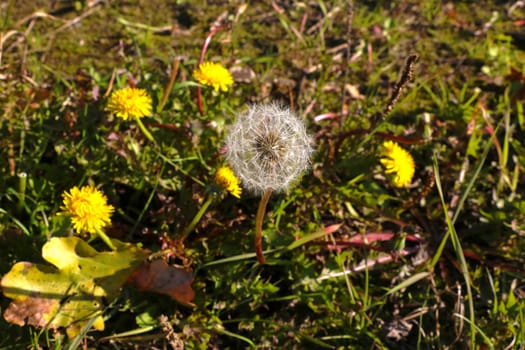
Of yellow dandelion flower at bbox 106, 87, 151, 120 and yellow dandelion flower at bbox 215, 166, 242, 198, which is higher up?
yellow dandelion flower at bbox 106, 87, 151, 120

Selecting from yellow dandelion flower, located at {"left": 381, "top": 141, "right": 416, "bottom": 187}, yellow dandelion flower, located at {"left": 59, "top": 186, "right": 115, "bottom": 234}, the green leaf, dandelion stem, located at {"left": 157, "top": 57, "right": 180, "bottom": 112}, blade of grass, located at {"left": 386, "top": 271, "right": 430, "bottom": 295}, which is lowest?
blade of grass, located at {"left": 386, "top": 271, "right": 430, "bottom": 295}

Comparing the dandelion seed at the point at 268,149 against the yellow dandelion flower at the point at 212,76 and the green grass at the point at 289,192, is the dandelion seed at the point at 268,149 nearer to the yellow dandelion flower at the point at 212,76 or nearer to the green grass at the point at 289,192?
the green grass at the point at 289,192

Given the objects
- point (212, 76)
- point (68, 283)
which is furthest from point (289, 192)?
point (68, 283)

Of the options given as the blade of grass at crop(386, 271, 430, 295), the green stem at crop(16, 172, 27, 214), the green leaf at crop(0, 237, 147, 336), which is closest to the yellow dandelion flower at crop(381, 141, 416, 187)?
the blade of grass at crop(386, 271, 430, 295)

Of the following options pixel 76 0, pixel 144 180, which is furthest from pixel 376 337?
pixel 76 0

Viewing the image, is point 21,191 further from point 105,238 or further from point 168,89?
point 168,89

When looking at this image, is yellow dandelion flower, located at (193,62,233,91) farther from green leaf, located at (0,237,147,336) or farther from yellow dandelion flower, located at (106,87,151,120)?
green leaf, located at (0,237,147,336)

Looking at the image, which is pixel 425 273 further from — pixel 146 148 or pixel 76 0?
pixel 76 0
